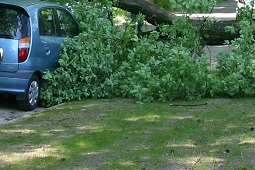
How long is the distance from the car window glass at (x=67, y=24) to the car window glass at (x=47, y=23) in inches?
12.2

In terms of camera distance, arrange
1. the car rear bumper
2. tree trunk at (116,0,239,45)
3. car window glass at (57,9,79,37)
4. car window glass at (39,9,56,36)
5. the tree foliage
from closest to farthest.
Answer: the car rear bumper, the tree foliage, car window glass at (39,9,56,36), car window glass at (57,9,79,37), tree trunk at (116,0,239,45)

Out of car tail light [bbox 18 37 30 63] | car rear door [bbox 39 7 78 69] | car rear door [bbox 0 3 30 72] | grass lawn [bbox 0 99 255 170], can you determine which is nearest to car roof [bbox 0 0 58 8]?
car rear door [bbox 0 3 30 72]

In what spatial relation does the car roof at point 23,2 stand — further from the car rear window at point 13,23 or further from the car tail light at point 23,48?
the car tail light at point 23,48

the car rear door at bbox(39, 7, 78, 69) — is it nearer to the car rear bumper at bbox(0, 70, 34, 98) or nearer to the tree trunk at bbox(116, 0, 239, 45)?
the car rear bumper at bbox(0, 70, 34, 98)

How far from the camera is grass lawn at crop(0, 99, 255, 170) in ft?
24.7

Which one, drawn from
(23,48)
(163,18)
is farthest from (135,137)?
(163,18)

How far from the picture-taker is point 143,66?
11523 millimetres

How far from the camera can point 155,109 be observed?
10.4 meters

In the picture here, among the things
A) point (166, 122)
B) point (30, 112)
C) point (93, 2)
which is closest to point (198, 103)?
point (166, 122)

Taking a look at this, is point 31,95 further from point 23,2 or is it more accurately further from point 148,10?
point 148,10

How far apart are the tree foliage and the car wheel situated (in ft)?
0.60

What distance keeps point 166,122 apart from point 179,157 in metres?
1.80

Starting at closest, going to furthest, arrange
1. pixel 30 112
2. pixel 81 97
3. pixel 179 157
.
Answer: pixel 179 157 < pixel 30 112 < pixel 81 97

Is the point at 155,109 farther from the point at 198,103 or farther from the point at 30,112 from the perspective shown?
the point at 30,112
